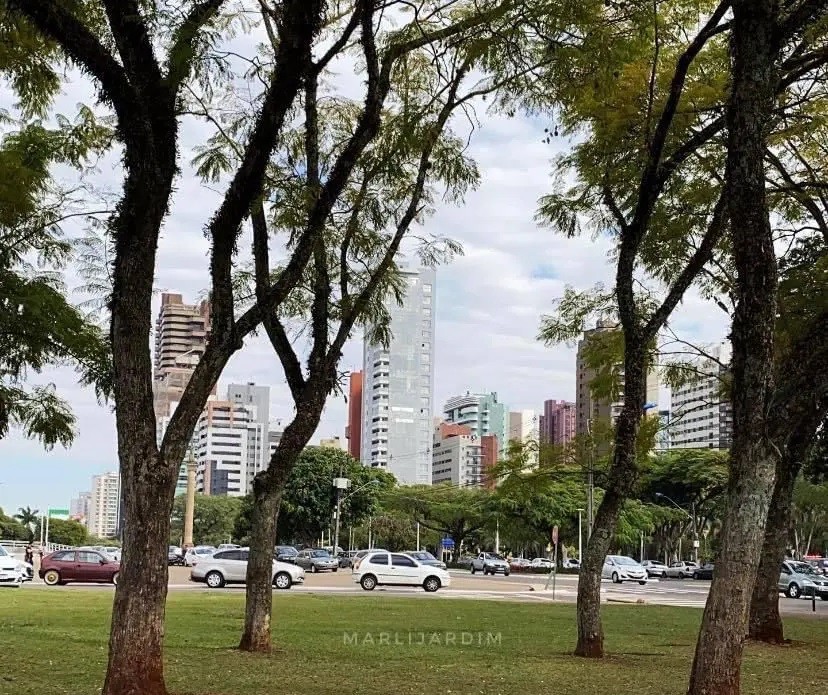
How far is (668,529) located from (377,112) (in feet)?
243

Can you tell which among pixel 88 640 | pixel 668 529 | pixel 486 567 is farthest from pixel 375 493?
pixel 88 640

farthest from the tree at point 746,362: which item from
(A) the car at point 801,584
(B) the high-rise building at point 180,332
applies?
(A) the car at point 801,584

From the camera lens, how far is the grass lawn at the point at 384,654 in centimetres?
1108

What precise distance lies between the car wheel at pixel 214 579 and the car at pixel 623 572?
23805 mm

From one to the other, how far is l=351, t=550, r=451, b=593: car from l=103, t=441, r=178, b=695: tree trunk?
1196 inches

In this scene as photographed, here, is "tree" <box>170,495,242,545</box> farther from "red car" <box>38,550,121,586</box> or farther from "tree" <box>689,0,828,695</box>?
"tree" <box>689,0,828,695</box>

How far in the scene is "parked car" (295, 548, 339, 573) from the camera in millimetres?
56531

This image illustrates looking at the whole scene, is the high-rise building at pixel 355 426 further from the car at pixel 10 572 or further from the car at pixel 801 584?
the car at pixel 10 572

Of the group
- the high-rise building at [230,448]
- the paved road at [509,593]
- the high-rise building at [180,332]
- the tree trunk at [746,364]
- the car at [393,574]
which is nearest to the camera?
the tree trunk at [746,364]

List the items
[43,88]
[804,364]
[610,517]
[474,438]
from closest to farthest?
1. [804,364]
2. [43,88]
3. [610,517]
4. [474,438]

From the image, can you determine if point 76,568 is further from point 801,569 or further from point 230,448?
point 230,448

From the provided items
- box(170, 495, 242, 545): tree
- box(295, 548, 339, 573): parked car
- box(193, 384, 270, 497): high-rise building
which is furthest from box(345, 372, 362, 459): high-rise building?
box(295, 548, 339, 573): parked car

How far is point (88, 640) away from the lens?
50.1 ft

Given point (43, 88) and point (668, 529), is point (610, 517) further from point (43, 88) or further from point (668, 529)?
point (668, 529)
